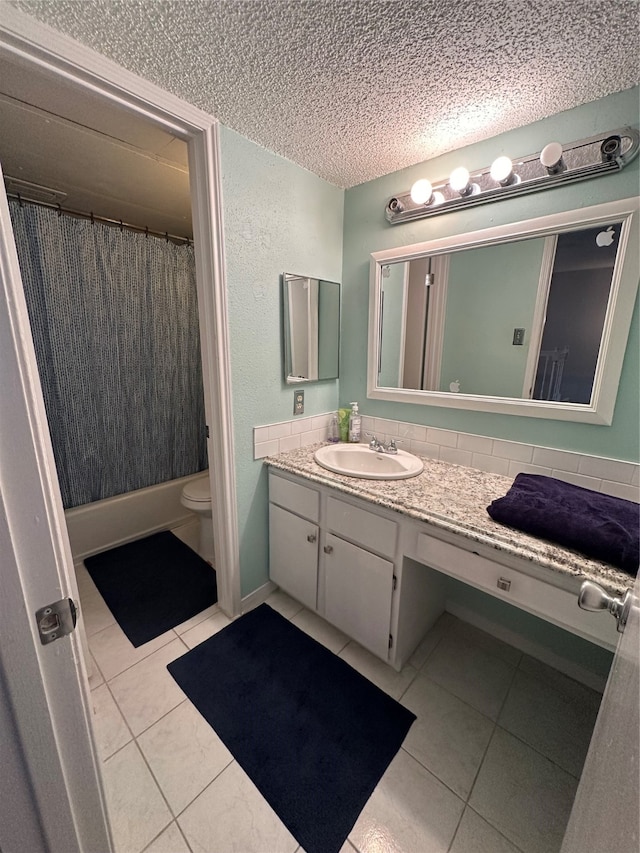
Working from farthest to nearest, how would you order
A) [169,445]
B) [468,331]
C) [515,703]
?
1. [169,445]
2. [468,331]
3. [515,703]

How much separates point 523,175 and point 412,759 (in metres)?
2.12

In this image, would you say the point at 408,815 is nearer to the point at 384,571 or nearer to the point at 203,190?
the point at 384,571

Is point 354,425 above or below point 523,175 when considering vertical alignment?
Result: below

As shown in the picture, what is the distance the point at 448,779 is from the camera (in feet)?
3.55

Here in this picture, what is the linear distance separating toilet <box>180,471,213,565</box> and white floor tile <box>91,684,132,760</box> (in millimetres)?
873

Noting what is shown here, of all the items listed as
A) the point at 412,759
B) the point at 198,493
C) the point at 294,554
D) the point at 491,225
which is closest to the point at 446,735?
the point at 412,759

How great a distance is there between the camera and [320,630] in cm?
163

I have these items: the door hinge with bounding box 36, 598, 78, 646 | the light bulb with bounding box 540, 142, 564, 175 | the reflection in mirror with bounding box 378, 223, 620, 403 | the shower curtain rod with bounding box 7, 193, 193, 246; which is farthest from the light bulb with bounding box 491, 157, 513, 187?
the shower curtain rod with bounding box 7, 193, 193, 246

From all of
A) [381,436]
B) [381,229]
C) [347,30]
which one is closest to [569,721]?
[381,436]

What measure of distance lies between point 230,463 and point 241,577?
2.03ft

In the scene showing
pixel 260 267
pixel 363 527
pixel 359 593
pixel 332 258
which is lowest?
pixel 359 593

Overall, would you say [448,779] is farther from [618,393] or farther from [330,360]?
[330,360]

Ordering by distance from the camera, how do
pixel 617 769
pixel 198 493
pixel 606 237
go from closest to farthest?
pixel 617 769
pixel 606 237
pixel 198 493

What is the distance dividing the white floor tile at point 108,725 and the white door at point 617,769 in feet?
4.31
